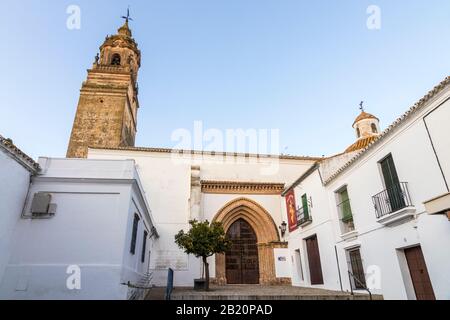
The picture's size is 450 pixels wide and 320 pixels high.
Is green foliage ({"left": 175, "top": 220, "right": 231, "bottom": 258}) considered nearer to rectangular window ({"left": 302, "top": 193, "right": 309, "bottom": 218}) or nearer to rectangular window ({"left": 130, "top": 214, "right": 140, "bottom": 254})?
rectangular window ({"left": 130, "top": 214, "right": 140, "bottom": 254})

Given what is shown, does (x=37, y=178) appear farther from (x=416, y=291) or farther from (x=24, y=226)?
(x=416, y=291)

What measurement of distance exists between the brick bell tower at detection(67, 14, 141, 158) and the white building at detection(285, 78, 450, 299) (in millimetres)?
14257

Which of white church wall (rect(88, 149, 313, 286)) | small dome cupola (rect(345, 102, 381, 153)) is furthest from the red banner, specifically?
small dome cupola (rect(345, 102, 381, 153))

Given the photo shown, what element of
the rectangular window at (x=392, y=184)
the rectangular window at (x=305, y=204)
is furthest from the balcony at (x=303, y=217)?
the rectangular window at (x=392, y=184)

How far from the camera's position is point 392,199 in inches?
341

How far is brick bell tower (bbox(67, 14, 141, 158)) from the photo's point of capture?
19672mm

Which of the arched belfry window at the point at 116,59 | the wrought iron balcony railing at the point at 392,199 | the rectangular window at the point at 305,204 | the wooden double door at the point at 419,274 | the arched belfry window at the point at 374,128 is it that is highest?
the arched belfry window at the point at 116,59

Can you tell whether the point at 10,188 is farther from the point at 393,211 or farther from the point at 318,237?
the point at 318,237

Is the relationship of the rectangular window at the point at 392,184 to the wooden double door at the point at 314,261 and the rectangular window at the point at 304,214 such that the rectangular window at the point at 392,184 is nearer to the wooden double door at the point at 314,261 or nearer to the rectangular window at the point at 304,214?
the rectangular window at the point at 304,214

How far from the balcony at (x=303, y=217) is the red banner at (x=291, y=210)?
50cm

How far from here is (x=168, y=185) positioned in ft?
57.7

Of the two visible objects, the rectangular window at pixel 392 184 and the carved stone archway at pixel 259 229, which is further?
the carved stone archway at pixel 259 229

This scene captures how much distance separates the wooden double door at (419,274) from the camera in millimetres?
7695
